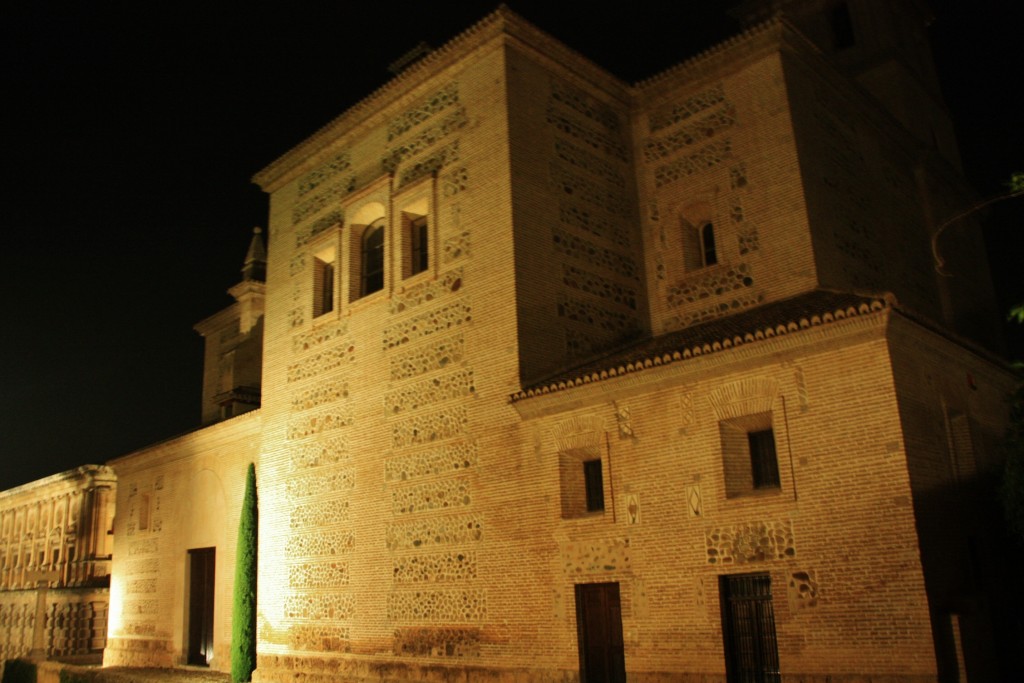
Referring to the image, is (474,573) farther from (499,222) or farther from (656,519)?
(499,222)

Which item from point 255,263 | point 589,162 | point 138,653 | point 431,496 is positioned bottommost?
point 138,653

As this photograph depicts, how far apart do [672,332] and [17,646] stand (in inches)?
857

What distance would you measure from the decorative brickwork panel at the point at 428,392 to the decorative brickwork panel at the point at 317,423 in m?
1.23

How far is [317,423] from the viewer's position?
1548 cm

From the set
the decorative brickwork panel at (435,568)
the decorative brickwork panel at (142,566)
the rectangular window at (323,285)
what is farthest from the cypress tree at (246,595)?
the decorative brickwork panel at (142,566)

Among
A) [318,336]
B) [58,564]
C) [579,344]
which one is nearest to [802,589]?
[579,344]

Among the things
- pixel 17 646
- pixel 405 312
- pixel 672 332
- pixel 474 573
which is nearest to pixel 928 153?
pixel 672 332

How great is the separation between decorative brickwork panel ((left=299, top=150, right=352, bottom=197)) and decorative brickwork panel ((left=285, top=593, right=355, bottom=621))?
766cm

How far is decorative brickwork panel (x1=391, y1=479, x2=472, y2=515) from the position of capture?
12.5 metres

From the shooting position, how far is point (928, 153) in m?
16.8

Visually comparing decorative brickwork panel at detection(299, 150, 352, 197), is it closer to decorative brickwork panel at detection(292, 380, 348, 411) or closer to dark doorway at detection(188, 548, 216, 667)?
decorative brickwork panel at detection(292, 380, 348, 411)

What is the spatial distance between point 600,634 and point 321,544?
576 centimetres

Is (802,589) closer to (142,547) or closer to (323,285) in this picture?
(323,285)

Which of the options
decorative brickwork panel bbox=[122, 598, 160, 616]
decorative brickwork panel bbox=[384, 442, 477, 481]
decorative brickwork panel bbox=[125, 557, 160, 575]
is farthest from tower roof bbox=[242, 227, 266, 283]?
decorative brickwork panel bbox=[384, 442, 477, 481]
